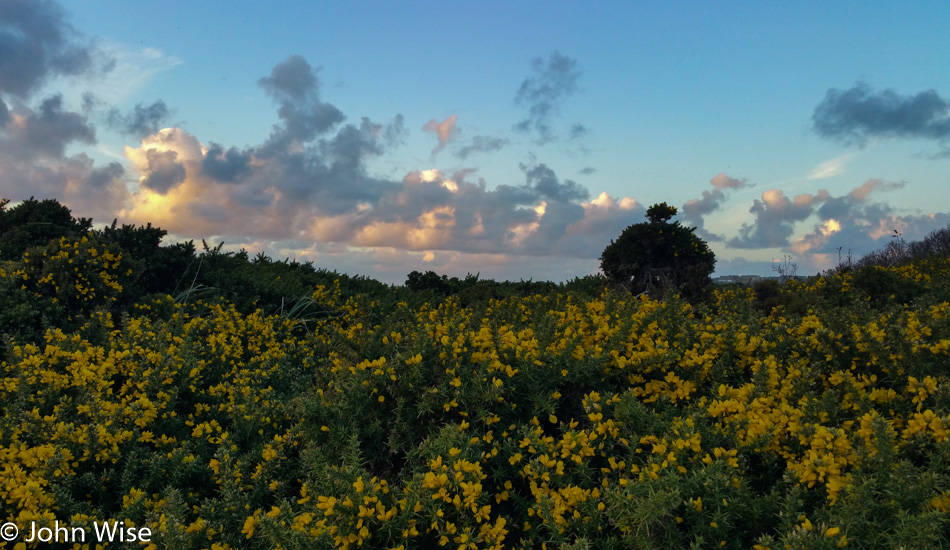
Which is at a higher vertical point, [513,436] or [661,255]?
[661,255]

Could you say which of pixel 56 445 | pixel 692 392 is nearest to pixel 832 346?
pixel 692 392

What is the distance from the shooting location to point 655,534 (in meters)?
2.90

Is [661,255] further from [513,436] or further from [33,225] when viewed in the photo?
[33,225]

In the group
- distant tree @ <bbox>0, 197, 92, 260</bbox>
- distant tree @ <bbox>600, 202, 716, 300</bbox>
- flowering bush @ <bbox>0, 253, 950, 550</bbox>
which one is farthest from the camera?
distant tree @ <bbox>600, 202, 716, 300</bbox>

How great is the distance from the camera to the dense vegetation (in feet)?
9.84

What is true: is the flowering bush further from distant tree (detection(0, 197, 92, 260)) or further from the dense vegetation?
distant tree (detection(0, 197, 92, 260))

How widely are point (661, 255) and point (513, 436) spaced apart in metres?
8.16

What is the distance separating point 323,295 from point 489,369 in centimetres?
667

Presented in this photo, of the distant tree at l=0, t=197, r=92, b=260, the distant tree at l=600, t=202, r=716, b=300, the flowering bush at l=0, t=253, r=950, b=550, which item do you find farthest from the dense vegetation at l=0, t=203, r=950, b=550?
the distant tree at l=600, t=202, r=716, b=300

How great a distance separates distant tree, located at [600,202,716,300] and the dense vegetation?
517 cm

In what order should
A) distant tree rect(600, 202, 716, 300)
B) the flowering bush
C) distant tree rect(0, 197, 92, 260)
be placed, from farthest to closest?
distant tree rect(600, 202, 716, 300) → distant tree rect(0, 197, 92, 260) → the flowering bush

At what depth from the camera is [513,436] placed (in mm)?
3857

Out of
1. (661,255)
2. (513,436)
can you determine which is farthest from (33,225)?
(661,255)

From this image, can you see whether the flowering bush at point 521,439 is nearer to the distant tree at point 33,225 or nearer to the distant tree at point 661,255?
the distant tree at point 33,225
